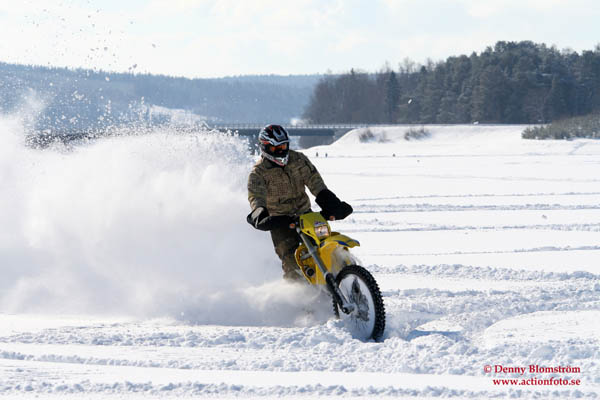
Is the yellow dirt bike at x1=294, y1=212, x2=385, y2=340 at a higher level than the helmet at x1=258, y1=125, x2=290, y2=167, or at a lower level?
lower

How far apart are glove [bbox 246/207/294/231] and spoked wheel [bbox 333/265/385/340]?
2.23 ft

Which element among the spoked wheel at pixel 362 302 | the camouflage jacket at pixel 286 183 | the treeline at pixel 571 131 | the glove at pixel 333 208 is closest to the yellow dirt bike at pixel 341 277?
the spoked wheel at pixel 362 302

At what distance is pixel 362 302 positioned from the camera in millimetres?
6598

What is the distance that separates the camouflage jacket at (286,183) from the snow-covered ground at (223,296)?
2.92 feet

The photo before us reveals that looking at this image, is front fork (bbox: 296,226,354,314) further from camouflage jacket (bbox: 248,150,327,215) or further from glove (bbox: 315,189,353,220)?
camouflage jacket (bbox: 248,150,327,215)

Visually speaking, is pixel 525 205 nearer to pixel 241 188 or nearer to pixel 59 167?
pixel 241 188

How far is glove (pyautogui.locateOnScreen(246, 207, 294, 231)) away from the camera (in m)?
6.63

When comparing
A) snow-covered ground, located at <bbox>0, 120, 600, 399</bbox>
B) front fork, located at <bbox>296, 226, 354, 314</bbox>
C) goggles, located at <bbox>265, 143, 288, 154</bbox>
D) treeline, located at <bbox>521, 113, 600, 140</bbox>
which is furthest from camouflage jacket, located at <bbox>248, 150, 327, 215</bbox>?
treeline, located at <bbox>521, 113, 600, 140</bbox>

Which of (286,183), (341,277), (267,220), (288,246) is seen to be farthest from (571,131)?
(267,220)

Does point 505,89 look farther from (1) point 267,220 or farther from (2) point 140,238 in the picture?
(1) point 267,220

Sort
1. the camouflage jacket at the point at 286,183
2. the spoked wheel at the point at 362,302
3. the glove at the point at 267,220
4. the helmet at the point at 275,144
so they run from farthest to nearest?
the camouflage jacket at the point at 286,183 < the helmet at the point at 275,144 < the glove at the point at 267,220 < the spoked wheel at the point at 362,302

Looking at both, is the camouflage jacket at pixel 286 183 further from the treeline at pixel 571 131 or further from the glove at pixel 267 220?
the treeline at pixel 571 131

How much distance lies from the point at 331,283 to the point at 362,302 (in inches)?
13.3

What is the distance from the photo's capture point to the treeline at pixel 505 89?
102 metres
